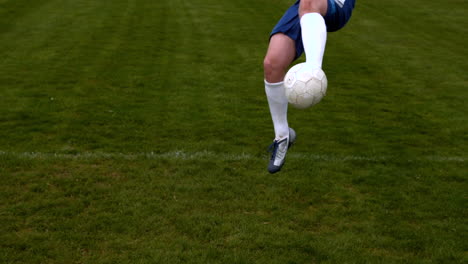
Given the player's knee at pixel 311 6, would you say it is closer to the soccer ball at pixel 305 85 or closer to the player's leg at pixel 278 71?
the player's leg at pixel 278 71

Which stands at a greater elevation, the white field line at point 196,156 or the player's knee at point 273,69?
the player's knee at point 273,69

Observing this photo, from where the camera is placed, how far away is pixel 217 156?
597cm

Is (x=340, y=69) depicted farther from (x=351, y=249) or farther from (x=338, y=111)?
(x=351, y=249)

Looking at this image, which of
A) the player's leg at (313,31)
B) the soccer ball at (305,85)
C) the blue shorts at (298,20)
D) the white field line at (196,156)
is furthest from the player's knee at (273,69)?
the white field line at (196,156)

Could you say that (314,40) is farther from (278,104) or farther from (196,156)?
(196,156)

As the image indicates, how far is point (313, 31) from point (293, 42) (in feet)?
1.82

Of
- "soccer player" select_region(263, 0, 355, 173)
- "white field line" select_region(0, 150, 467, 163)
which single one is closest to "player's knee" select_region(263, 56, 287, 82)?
"soccer player" select_region(263, 0, 355, 173)

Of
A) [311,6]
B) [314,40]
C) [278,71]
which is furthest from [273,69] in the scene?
[314,40]

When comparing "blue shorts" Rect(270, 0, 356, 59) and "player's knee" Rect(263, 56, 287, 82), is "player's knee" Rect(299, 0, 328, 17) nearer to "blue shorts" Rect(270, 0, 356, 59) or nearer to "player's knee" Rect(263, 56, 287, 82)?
"blue shorts" Rect(270, 0, 356, 59)

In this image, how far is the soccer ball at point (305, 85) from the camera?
12.2ft

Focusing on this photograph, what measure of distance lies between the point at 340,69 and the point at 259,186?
5881mm

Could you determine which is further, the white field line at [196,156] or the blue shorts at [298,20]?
the white field line at [196,156]

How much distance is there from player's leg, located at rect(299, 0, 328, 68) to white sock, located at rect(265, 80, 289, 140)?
0.73 m

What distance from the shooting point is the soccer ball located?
12.2 feet
